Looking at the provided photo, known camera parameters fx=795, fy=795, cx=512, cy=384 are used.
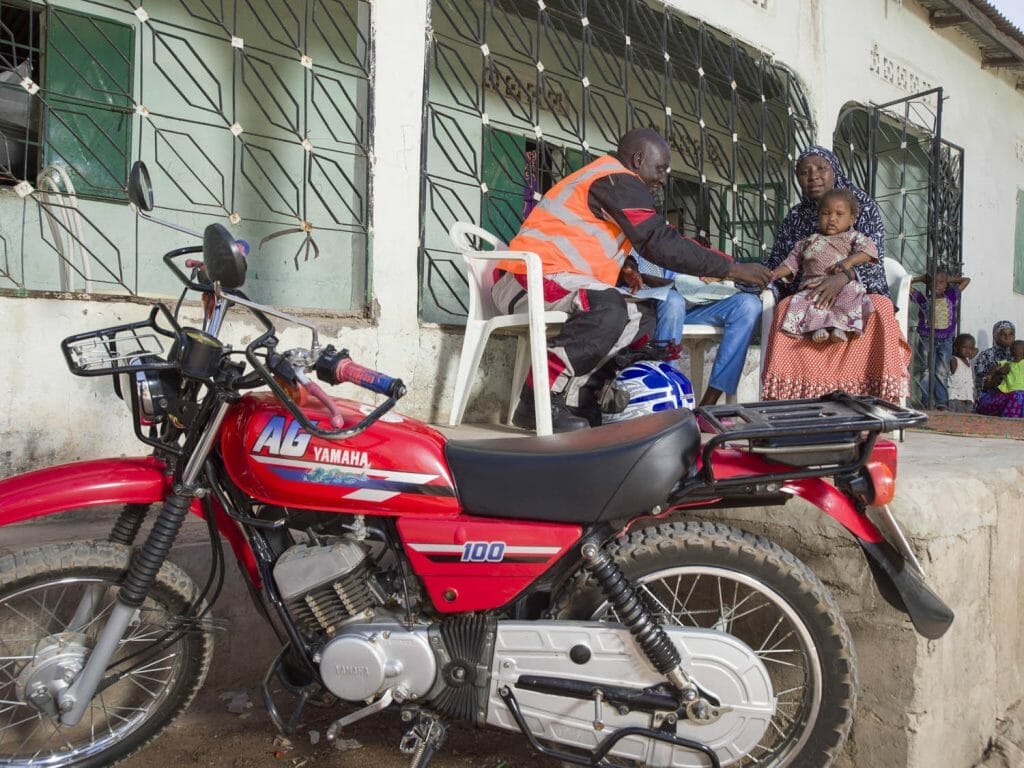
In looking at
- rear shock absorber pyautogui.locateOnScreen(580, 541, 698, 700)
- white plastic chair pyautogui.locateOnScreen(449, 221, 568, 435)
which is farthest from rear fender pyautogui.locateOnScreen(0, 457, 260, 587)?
white plastic chair pyautogui.locateOnScreen(449, 221, 568, 435)

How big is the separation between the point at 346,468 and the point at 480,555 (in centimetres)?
32

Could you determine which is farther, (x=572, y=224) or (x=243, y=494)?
(x=572, y=224)

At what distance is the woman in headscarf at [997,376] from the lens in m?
8.62

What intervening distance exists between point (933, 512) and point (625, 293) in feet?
5.06

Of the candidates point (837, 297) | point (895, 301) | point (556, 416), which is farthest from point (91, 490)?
point (895, 301)

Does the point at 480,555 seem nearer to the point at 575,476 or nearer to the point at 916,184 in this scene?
the point at 575,476

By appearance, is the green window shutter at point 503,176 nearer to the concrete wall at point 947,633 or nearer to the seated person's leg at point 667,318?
the seated person's leg at point 667,318

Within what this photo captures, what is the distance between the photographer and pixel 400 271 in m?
3.62

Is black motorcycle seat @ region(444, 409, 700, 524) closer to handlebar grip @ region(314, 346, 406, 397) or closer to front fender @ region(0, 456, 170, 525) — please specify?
handlebar grip @ region(314, 346, 406, 397)

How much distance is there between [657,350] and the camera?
133 inches

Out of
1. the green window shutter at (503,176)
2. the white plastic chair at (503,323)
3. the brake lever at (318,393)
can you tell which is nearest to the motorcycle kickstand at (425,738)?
the brake lever at (318,393)

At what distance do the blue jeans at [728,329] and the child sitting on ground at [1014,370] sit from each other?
659 cm

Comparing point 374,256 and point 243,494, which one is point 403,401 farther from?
point 243,494

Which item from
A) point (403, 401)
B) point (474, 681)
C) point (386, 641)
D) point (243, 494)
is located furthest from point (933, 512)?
point (403, 401)
